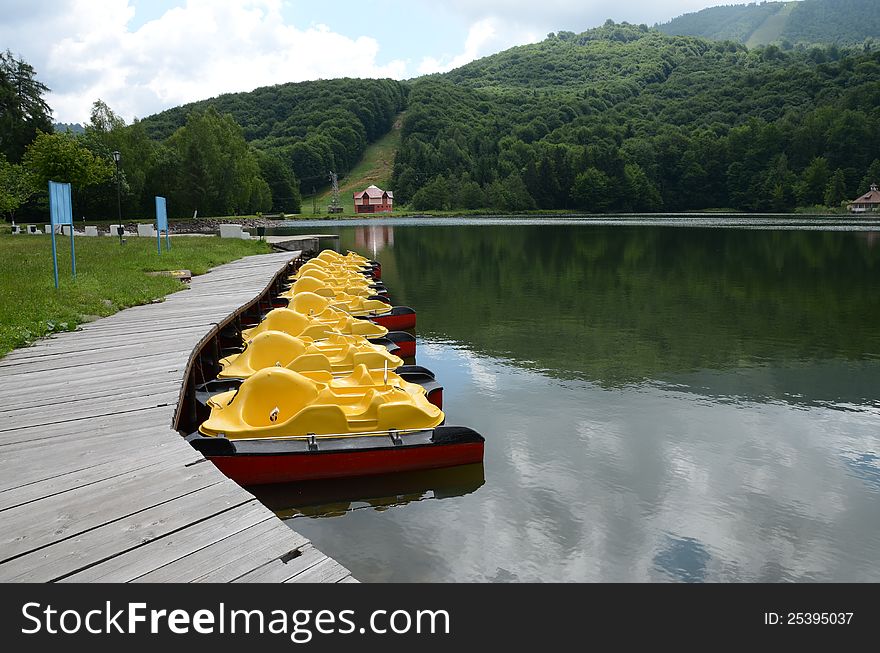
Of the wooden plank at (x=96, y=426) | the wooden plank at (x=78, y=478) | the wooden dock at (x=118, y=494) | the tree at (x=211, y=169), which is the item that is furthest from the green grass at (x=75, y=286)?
the tree at (x=211, y=169)

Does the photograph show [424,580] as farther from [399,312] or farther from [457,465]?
[399,312]

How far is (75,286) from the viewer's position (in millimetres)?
16438

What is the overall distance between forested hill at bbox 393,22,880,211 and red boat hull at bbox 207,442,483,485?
131 meters

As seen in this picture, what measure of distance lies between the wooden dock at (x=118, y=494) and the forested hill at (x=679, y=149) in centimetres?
13354

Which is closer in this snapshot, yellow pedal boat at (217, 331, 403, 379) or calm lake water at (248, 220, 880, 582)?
calm lake water at (248, 220, 880, 582)

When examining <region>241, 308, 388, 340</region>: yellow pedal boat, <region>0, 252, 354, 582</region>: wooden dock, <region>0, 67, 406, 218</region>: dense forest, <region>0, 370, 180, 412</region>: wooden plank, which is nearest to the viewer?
<region>0, 252, 354, 582</region>: wooden dock

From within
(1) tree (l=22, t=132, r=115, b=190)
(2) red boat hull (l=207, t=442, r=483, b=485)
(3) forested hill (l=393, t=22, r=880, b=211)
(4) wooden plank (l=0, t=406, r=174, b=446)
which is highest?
(3) forested hill (l=393, t=22, r=880, b=211)

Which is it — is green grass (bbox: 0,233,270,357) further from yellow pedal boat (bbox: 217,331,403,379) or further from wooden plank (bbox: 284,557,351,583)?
wooden plank (bbox: 284,557,351,583)

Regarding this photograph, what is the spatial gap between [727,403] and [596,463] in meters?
4.54

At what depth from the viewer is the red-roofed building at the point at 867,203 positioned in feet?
381

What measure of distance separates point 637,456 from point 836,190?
129 meters

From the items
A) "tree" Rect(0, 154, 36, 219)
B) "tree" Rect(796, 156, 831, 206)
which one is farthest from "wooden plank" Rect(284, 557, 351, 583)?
"tree" Rect(796, 156, 831, 206)

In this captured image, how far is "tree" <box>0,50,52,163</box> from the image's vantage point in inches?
2955

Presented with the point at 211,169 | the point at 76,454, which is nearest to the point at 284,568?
the point at 76,454
